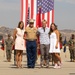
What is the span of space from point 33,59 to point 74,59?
6965mm

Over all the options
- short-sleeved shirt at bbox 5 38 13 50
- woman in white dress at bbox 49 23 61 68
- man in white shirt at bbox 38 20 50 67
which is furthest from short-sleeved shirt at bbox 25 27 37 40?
short-sleeved shirt at bbox 5 38 13 50

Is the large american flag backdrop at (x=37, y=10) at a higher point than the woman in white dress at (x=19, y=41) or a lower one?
higher

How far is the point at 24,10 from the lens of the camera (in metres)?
18.8

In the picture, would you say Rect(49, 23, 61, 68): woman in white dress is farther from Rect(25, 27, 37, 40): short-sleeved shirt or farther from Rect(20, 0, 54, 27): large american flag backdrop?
Rect(20, 0, 54, 27): large american flag backdrop

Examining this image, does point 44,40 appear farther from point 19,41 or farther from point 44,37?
point 19,41

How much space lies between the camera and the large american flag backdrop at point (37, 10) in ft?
60.5

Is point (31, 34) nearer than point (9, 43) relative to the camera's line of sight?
Yes

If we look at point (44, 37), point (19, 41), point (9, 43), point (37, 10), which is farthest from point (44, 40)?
point (9, 43)

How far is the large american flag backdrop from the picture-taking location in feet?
60.5

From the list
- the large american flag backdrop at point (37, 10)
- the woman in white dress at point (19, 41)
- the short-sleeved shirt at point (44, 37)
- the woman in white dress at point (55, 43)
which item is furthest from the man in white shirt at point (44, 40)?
the large american flag backdrop at point (37, 10)

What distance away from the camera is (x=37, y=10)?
18.8 metres

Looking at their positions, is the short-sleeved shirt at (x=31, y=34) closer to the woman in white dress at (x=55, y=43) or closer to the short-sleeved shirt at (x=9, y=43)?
the woman in white dress at (x=55, y=43)

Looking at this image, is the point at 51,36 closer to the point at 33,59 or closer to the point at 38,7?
the point at 33,59

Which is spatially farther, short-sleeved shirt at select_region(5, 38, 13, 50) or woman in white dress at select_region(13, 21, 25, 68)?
short-sleeved shirt at select_region(5, 38, 13, 50)
